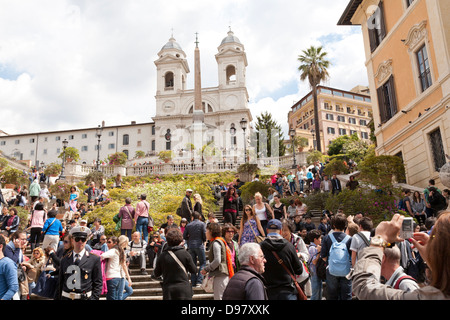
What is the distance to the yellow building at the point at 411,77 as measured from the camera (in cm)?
1458

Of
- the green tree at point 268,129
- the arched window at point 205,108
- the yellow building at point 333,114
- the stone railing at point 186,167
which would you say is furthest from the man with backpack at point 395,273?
the arched window at point 205,108

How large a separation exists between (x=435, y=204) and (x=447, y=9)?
7.90 m

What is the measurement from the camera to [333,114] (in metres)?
78.8

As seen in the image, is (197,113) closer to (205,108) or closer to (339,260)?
(205,108)

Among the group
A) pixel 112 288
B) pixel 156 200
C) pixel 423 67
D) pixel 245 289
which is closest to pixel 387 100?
pixel 423 67

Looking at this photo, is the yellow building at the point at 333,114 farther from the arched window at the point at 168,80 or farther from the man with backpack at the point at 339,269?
the man with backpack at the point at 339,269

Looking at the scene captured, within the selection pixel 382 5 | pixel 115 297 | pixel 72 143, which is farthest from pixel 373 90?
pixel 72 143

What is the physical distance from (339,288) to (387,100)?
16.0m

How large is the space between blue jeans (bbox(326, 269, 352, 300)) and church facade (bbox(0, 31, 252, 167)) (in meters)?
62.2

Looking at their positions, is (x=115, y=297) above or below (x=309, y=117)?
below

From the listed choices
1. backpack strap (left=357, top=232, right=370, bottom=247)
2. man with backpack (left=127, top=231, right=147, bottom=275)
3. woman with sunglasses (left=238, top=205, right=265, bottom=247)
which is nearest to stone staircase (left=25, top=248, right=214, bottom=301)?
man with backpack (left=127, top=231, right=147, bottom=275)

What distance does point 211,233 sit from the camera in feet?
22.6

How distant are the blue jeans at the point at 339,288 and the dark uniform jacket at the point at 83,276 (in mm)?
3673
